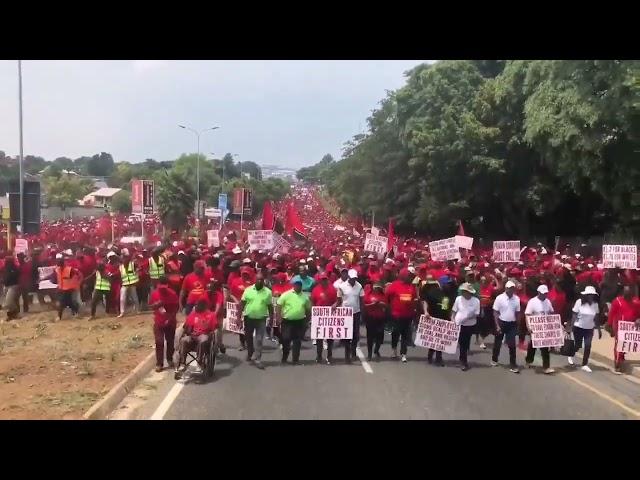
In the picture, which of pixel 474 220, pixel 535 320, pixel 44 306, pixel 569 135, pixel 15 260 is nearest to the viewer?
pixel 535 320

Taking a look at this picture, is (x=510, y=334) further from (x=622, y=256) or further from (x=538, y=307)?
(x=622, y=256)

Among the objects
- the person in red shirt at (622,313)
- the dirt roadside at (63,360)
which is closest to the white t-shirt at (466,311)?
the person in red shirt at (622,313)

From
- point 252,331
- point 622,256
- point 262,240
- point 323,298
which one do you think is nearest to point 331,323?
point 323,298

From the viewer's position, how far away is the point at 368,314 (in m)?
13.8

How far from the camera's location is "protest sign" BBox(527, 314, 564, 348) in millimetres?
13086

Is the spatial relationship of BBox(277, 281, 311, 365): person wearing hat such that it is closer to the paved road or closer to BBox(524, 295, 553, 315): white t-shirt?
the paved road

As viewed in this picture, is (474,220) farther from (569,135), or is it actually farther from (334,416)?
(334,416)

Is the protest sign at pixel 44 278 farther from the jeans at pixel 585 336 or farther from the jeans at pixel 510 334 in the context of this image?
the jeans at pixel 585 336

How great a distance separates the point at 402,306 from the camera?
13.6 metres

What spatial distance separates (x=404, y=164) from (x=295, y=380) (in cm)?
3456

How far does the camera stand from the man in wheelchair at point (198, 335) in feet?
38.8

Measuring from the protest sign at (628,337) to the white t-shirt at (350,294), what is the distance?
441 cm

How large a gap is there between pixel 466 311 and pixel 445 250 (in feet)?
22.1

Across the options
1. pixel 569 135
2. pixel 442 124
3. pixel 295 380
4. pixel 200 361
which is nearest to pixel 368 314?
pixel 295 380
